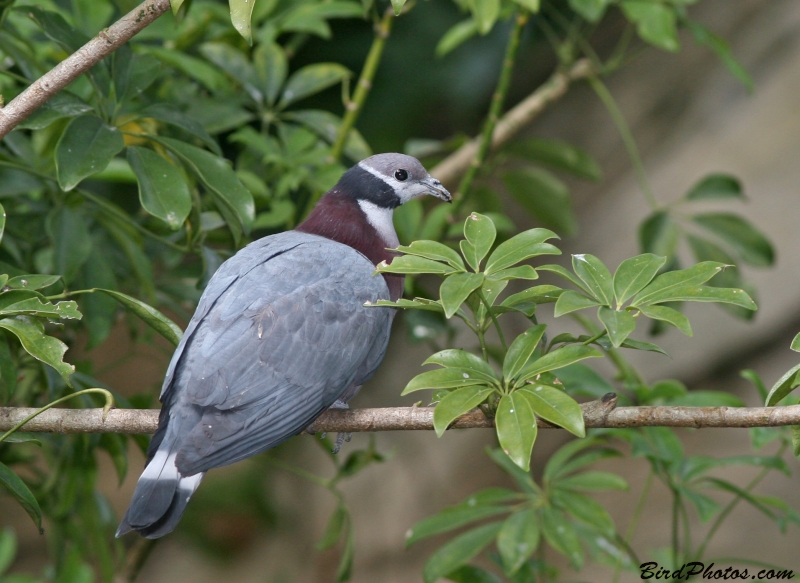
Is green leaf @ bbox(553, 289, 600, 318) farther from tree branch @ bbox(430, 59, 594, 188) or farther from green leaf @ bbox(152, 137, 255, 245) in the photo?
tree branch @ bbox(430, 59, 594, 188)

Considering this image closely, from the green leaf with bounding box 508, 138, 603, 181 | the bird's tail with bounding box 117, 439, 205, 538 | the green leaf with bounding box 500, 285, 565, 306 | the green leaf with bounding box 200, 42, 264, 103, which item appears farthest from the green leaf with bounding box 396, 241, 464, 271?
the green leaf with bounding box 508, 138, 603, 181

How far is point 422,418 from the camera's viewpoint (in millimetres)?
1670

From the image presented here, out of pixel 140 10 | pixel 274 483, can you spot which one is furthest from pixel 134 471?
pixel 140 10

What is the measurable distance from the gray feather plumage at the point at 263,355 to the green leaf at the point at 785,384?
1.04m

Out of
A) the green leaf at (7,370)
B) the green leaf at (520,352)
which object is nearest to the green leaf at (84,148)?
the green leaf at (7,370)

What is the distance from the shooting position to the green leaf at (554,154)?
3.24 meters

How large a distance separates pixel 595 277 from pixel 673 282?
0.48ft

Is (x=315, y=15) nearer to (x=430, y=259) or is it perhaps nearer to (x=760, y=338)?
(x=430, y=259)

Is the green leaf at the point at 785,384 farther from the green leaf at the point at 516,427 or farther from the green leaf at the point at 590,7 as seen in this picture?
the green leaf at the point at 590,7

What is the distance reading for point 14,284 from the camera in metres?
1.70

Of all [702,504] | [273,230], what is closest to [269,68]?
[273,230]

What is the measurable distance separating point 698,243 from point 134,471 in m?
4.41

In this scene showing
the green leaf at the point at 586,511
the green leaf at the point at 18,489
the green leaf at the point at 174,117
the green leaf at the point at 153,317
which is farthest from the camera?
the green leaf at the point at 586,511

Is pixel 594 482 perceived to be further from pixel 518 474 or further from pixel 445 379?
pixel 445 379
